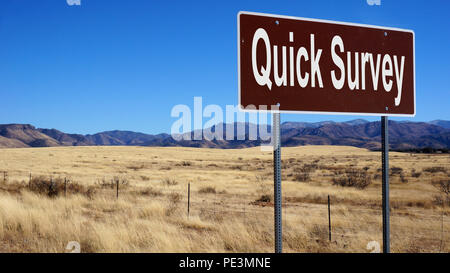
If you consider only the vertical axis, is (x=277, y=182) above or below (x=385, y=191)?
above

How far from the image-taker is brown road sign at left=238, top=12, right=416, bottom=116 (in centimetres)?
316

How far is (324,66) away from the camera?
3471mm

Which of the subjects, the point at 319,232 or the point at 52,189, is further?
the point at 52,189

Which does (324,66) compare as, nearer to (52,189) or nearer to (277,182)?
(277,182)

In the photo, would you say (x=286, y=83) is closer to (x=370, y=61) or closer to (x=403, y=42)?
(x=370, y=61)

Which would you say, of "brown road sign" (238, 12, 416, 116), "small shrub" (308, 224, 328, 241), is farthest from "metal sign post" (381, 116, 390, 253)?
"small shrub" (308, 224, 328, 241)

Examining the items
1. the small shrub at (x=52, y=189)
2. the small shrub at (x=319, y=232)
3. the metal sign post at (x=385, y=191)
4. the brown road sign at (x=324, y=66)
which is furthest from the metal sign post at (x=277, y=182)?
the small shrub at (x=52, y=189)

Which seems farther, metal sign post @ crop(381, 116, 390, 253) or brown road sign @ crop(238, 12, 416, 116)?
metal sign post @ crop(381, 116, 390, 253)

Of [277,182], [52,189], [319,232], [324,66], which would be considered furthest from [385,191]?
[52,189]

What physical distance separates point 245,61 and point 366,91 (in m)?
1.47

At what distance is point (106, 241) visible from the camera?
696 centimetres

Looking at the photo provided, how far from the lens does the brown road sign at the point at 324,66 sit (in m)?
3.16

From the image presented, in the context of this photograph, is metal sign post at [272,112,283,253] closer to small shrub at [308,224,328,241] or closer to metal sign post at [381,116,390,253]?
metal sign post at [381,116,390,253]
